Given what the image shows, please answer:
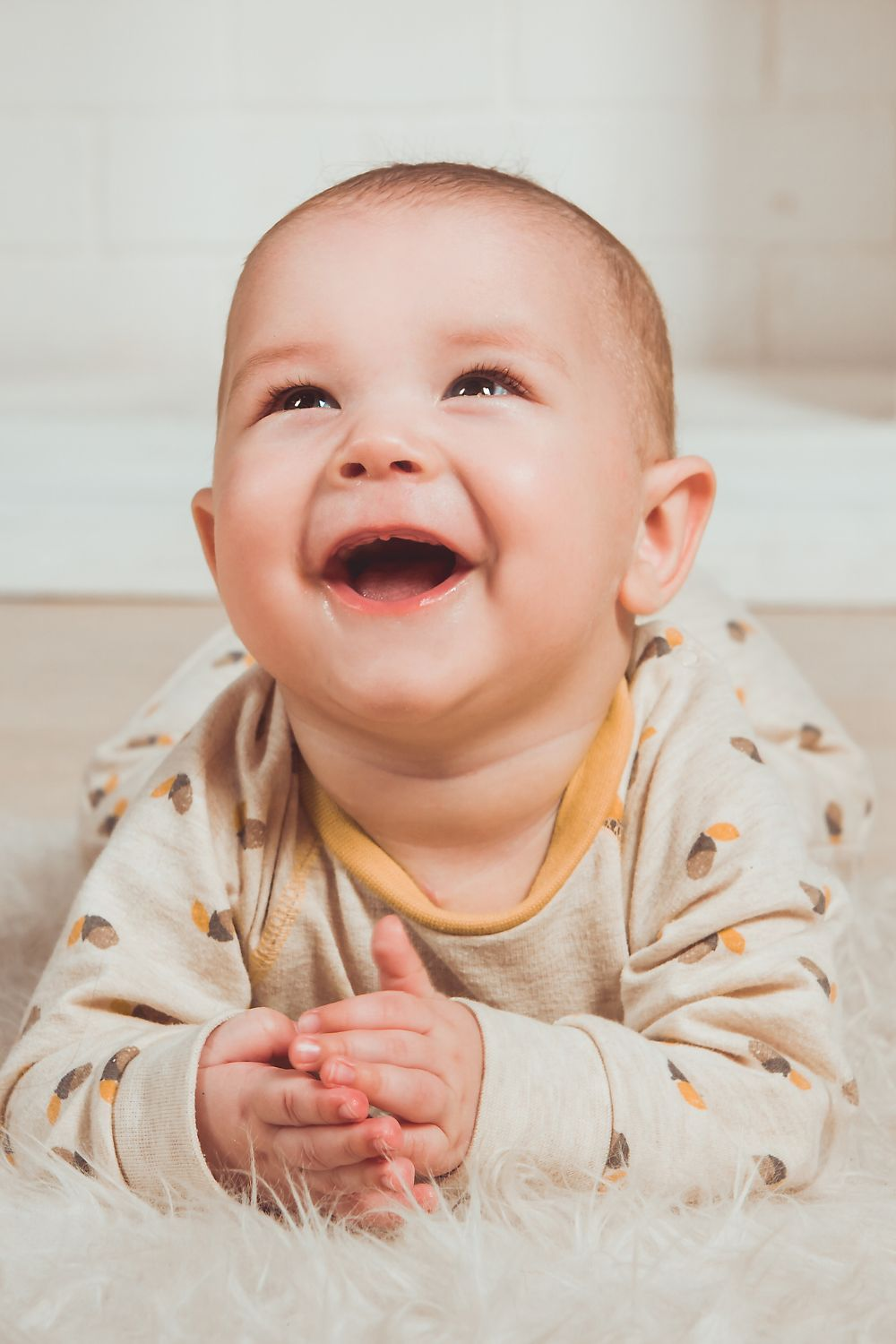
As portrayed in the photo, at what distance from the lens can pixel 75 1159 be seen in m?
Answer: 0.64

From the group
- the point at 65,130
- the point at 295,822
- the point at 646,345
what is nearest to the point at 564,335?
the point at 646,345

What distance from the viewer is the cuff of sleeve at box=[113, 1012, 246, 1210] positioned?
0.61 metres

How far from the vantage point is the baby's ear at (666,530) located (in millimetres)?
752

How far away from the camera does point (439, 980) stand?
2.48 ft

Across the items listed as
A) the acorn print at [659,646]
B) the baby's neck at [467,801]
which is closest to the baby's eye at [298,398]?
the baby's neck at [467,801]

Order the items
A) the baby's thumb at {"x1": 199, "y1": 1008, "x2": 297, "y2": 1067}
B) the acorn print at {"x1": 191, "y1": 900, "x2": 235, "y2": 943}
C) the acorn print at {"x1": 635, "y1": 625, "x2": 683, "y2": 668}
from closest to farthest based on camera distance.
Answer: the baby's thumb at {"x1": 199, "y1": 1008, "x2": 297, "y2": 1067}
the acorn print at {"x1": 191, "y1": 900, "x2": 235, "y2": 943}
the acorn print at {"x1": 635, "y1": 625, "x2": 683, "y2": 668}

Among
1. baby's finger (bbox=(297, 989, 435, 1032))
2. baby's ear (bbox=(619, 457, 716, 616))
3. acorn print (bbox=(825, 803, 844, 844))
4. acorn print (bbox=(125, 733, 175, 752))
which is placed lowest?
acorn print (bbox=(825, 803, 844, 844))

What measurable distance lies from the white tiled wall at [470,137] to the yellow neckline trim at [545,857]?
5.57ft

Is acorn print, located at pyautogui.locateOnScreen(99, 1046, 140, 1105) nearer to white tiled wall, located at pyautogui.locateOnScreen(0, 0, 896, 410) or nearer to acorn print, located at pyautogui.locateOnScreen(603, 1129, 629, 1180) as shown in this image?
acorn print, located at pyautogui.locateOnScreen(603, 1129, 629, 1180)

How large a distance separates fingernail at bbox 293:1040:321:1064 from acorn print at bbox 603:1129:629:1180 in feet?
0.45

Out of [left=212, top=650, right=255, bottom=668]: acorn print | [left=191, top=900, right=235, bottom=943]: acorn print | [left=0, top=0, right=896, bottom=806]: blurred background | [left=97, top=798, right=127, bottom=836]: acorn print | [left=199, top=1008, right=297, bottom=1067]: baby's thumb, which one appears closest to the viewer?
[left=199, top=1008, right=297, bottom=1067]: baby's thumb

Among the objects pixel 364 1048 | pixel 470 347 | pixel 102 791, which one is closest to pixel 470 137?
pixel 102 791

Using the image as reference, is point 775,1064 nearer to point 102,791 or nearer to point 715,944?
point 715,944

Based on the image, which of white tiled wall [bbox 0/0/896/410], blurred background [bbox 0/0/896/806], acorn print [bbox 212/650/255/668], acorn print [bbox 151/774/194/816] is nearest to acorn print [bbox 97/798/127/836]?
acorn print [bbox 212/650/255/668]
